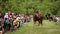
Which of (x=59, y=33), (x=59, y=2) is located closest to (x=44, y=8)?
(x=59, y=2)

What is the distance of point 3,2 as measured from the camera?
11.4 meters

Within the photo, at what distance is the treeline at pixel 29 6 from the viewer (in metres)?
11.7

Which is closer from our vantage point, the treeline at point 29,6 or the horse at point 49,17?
the treeline at point 29,6

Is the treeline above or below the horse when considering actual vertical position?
above

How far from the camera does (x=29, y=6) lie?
56.2 ft

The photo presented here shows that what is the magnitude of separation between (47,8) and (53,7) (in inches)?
33.3

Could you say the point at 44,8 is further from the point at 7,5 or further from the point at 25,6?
the point at 7,5

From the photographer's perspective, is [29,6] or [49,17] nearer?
[29,6]

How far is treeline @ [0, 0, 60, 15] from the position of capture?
11719 millimetres

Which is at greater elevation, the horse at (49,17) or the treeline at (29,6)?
the treeline at (29,6)

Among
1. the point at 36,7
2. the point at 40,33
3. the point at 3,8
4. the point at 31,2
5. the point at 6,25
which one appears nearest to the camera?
the point at 6,25

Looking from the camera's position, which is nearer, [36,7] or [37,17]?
[37,17]

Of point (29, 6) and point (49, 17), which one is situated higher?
point (29, 6)

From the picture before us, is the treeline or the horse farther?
the horse
